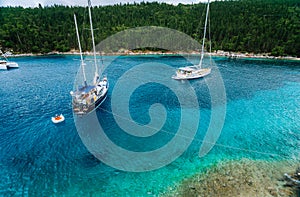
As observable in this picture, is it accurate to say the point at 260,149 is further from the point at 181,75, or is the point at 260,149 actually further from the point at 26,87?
the point at 26,87

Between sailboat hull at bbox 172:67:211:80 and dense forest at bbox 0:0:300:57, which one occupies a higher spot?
dense forest at bbox 0:0:300:57

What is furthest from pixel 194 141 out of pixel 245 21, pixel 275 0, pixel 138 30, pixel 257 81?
pixel 275 0

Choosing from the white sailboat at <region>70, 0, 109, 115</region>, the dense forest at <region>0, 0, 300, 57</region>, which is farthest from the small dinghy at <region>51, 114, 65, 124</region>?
the dense forest at <region>0, 0, 300, 57</region>

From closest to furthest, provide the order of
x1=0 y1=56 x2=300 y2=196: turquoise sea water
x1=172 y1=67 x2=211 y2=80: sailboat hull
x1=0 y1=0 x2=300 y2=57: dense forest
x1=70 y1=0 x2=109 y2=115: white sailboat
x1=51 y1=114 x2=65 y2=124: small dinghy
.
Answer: x1=0 y1=56 x2=300 y2=196: turquoise sea water, x1=51 y1=114 x2=65 y2=124: small dinghy, x1=70 y1=0 x2=109 y2=115: white sailboat, x1=172 y1=67 x2=211 y2=80: sailboat hull, x1=0 y1=0 x2=300 y2=57: dense forest

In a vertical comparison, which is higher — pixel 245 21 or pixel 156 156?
pixel 245 21

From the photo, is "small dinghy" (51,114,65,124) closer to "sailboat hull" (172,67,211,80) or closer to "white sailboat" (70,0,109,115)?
Result: "white sailboat" (70,0,109,115)

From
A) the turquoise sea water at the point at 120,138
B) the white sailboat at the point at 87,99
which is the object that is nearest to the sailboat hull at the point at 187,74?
the turquoise sea water at the point at 120,138

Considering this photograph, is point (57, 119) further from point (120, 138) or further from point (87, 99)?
point (120, 138)
